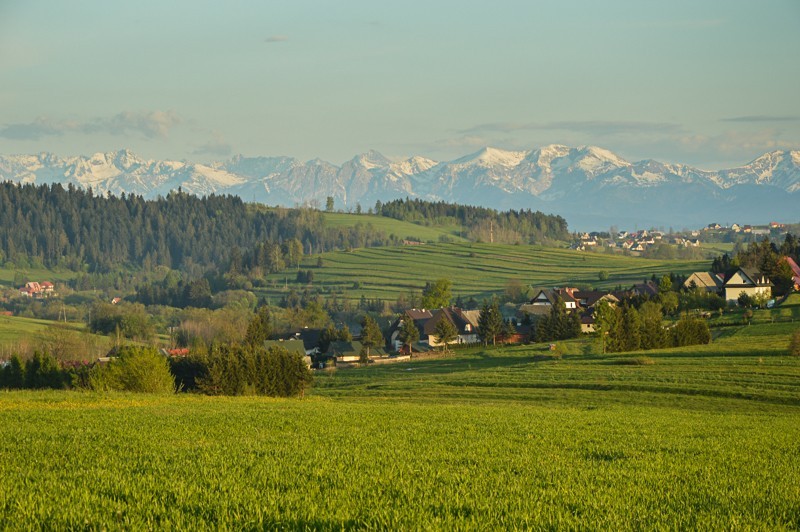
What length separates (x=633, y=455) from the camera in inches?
776

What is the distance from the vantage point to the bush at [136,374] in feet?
169

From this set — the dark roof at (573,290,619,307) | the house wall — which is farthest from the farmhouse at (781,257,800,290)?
the dark roof at (573,290,619,307)

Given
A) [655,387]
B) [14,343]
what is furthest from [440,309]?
[655,387]

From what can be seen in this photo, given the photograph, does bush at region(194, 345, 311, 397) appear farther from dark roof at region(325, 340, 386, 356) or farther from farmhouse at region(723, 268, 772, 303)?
farmhouse at region(723, 268, 772, 303)

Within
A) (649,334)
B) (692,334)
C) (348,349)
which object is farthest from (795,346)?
(348,349)

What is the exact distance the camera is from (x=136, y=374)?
171 ft

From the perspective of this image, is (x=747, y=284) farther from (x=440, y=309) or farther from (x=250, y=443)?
(x=250, y=443)

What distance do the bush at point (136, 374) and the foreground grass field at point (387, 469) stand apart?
44.1ft

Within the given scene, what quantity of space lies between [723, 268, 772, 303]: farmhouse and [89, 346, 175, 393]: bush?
7962 centimetres

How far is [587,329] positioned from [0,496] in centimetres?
11327

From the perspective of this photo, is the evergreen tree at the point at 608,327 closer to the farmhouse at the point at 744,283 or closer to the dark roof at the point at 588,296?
the farmhouse at the point at 744,283

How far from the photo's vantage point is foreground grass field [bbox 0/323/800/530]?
11.4 m

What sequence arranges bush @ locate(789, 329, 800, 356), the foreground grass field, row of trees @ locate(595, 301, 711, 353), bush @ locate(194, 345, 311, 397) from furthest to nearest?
row of trees @ locate(595, 301, 711, 353)
bush @ locate(789, 329, 800, 356)
bush @ locate(194, 345, 311, 397)
the foreground grass field

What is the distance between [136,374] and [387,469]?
129 feet
